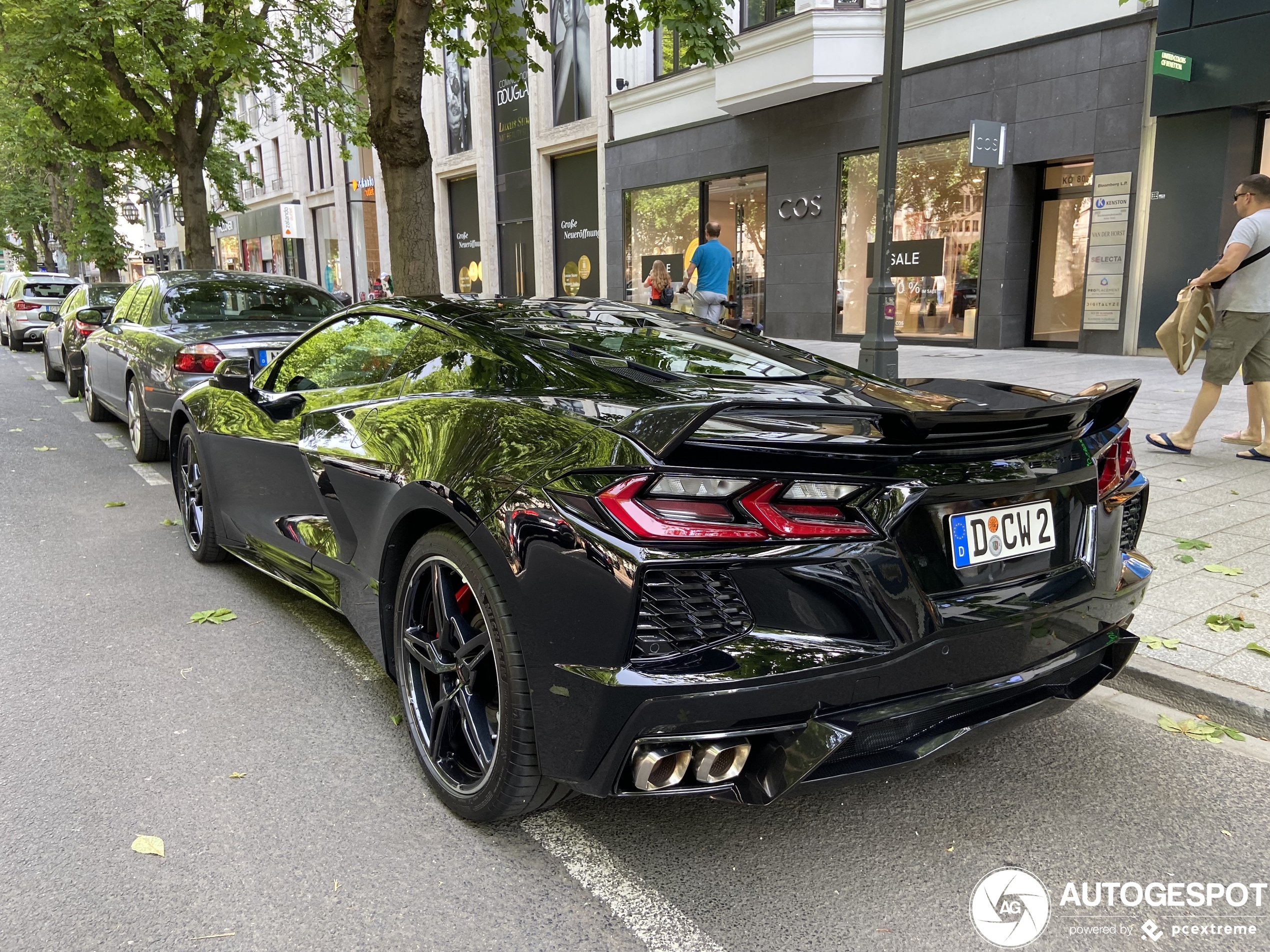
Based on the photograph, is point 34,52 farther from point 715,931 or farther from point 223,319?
point 715,931

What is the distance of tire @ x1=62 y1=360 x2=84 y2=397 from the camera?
42.2 feet

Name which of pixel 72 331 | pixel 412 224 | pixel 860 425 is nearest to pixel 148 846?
pixel 860 425

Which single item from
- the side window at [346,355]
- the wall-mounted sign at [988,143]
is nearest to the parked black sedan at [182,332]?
the side window at [346,355]

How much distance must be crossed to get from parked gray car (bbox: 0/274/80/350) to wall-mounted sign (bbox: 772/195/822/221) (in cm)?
1590

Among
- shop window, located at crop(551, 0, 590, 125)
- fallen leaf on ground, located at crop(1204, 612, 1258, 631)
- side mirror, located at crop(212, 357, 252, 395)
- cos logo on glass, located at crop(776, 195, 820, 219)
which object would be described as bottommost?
fallen leaf on ground, located at crop(1204, 612, 1258, 631)

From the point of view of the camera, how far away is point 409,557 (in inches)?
113

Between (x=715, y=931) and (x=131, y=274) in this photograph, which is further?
(x=131, y=274)

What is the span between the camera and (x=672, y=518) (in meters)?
2.07

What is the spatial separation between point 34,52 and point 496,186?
521 inches

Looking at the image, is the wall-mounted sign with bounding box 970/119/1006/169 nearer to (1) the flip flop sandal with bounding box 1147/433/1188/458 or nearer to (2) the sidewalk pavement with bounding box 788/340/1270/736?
(2) the sidewalk pavement with bounding box 788/340/1270/736

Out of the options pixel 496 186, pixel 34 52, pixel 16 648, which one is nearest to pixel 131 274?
pixel 496 186

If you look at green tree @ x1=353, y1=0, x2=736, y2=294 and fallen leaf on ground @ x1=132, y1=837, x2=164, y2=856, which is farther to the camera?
green tree @ x1=353, y1=0, x2=736, y2=294

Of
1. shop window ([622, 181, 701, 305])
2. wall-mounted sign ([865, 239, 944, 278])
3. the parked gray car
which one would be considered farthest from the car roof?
the parked gray car

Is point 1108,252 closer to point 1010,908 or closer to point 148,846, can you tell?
point 1010,908
